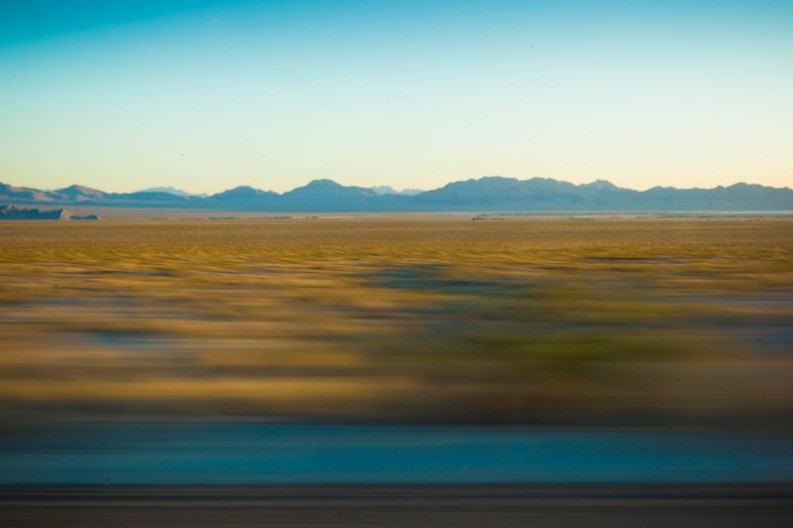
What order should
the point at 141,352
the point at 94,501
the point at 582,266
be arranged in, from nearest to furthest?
the point at 94,501 < the point at 141,352 < the point at 582,266

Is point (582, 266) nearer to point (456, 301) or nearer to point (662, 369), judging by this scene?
point (456, 301)

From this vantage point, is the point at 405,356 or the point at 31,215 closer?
the point at 405,356

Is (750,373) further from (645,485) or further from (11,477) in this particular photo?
(11,477)

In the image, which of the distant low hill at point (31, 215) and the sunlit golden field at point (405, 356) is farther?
the distant low hill at point (31, 215)

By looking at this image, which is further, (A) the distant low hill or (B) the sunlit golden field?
(A) the distant low hill

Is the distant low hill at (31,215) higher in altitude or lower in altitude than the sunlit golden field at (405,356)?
lower

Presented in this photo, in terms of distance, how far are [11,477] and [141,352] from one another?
3778 mm

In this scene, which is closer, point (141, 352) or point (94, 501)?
point (94, 501)

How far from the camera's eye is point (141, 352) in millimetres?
7875

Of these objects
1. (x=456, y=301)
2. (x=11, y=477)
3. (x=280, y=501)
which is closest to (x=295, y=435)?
(x=280, y=501)

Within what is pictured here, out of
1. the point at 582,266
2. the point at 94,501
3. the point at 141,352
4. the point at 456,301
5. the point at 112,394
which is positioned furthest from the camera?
the point at 582,266

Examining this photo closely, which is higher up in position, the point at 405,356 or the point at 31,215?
the point at 405,356

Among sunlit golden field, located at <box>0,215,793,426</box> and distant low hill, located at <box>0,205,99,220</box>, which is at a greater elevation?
sunlit golden field, located at <box>0,215,793,426</box>

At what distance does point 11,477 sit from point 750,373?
6.25 m
